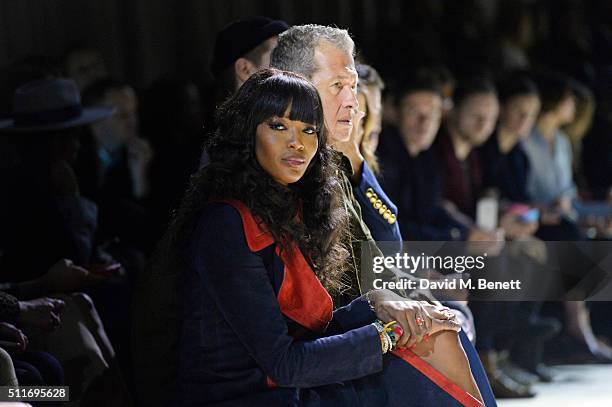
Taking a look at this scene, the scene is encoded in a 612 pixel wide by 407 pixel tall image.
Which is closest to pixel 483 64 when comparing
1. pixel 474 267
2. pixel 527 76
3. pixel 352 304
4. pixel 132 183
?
pixel 527 76

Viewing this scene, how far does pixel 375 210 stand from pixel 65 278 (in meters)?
0.83

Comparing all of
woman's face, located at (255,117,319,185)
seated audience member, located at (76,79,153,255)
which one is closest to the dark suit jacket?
woman's face, located at (255,117,319,185)

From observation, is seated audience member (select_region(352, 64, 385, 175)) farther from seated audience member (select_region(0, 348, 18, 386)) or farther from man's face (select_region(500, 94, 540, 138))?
man's face (select_region(500, 94, 540, 138))

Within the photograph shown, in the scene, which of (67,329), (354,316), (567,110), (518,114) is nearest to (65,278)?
(67,329)

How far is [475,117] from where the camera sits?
17.8 ft

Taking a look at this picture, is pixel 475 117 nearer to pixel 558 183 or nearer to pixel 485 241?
pixel 558 183

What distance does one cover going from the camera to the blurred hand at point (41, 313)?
10.5 feet

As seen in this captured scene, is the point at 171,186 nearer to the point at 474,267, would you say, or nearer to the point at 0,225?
the point at 0,225

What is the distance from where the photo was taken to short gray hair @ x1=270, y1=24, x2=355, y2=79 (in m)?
3.17

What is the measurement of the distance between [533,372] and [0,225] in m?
2.54

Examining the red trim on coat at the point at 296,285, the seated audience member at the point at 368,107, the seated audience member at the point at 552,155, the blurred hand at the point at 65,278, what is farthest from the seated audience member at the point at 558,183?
the red trim on coat at the point at 296,285

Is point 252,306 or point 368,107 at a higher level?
point 368,107

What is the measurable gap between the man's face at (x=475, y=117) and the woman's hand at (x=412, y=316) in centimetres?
261

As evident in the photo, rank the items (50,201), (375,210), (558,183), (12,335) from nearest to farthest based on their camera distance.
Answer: (12,335) < (375,210) < (50,201) < (558,183)
